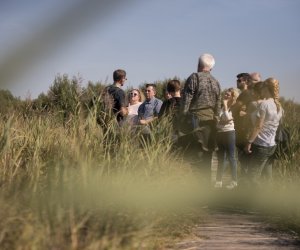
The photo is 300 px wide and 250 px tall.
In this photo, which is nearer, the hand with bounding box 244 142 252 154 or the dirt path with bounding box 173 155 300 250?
the dirt path with bounding box 173 155 300 250

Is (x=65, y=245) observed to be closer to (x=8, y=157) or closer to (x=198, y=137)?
(x=8, y=157)

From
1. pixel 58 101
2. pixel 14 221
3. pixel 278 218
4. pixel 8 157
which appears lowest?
pixel 278 218

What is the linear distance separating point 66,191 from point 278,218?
6.40 ft

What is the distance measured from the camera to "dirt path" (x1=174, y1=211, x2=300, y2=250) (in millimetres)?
3096

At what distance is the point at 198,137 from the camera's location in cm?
512

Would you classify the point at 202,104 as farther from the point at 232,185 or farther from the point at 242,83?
the point at 232,185

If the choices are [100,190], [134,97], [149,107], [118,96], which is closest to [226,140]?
[149,107]

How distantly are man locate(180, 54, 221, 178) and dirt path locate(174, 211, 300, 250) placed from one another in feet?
4.07

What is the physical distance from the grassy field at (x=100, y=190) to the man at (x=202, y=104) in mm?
274

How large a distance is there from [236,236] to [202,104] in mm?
2074

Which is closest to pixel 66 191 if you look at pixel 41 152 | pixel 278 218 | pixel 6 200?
pixel 6 200

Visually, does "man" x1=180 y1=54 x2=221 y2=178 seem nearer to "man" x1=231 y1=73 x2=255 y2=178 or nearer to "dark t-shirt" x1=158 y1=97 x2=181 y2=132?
"dark t-shirt" x1=158 y1=97 x2=181 y2=132

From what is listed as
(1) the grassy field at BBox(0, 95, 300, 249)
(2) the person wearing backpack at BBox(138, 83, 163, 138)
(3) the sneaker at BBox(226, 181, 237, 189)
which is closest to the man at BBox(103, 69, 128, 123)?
(1) the grassy field at BBox(0, 95, 300, 249)

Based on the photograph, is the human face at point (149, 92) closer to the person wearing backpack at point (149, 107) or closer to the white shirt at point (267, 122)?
the person wearing backpack at point (149, 107)
